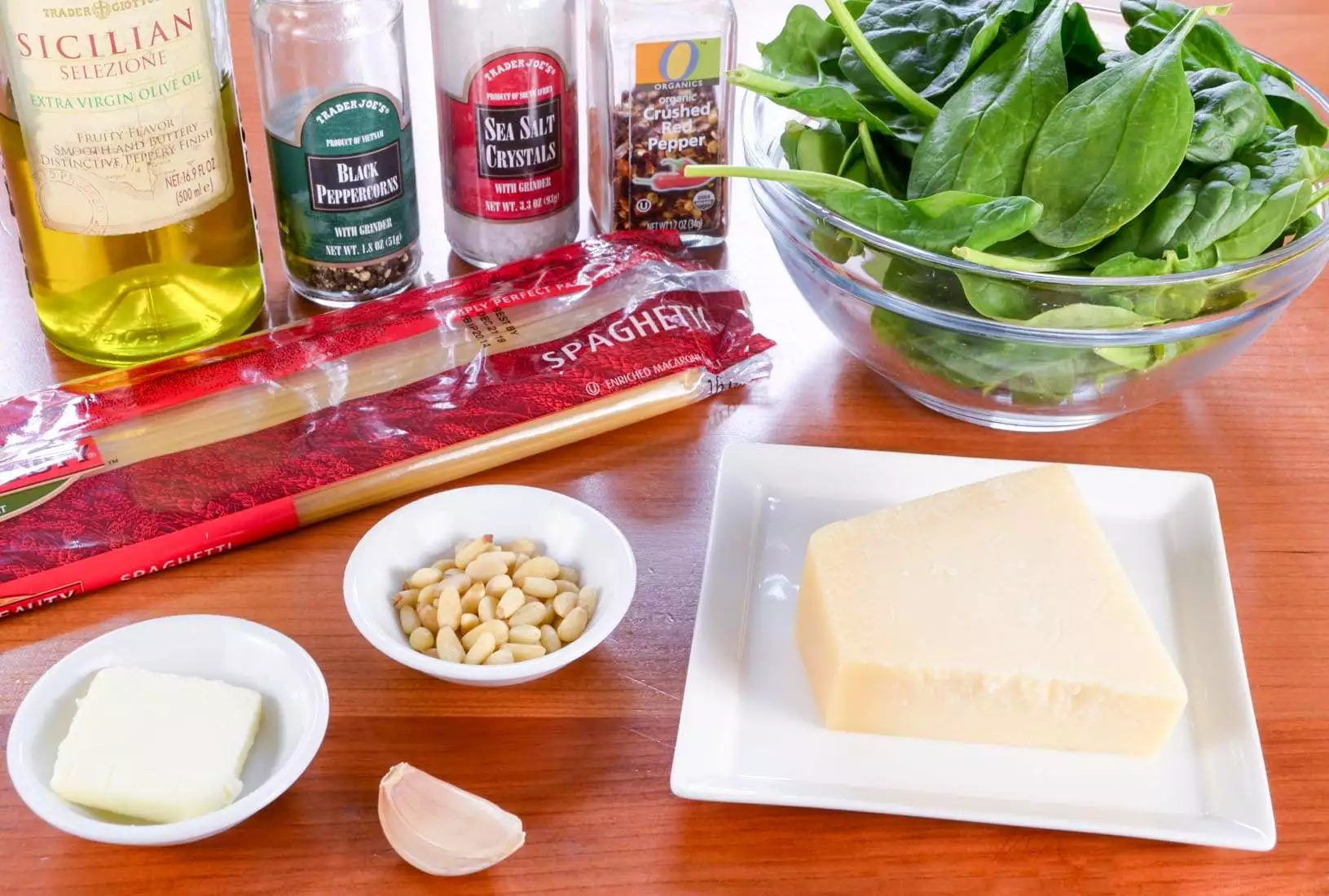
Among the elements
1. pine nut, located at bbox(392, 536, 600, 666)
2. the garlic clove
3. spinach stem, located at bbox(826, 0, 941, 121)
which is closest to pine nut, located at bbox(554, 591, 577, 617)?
pine nut, located at bbox(392, 536, 600, 666)

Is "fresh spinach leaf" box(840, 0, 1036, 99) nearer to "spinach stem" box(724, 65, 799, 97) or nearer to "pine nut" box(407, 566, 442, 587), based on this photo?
"spinach stem" box(724, 65, 799, 97)

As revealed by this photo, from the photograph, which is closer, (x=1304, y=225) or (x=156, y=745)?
(x=156, y=745)

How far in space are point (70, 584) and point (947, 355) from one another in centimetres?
51

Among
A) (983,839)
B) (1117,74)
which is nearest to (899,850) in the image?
(983,839)

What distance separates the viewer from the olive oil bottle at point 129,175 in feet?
2.35

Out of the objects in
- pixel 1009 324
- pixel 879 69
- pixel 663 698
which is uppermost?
pixel 879 69

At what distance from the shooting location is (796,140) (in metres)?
0.85

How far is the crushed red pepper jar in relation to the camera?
2.92 ft

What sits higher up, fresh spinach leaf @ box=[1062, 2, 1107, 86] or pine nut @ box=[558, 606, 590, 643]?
fresh spinach leaf @ box=[1062, 2, 1107, 86]

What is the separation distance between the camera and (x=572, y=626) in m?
0.65

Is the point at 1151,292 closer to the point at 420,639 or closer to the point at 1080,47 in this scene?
the point at 1080,47

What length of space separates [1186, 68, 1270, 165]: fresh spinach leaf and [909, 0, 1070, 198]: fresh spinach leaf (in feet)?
0.26

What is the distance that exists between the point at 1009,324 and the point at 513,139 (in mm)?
357

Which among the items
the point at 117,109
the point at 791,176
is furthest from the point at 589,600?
the point at 117,109
